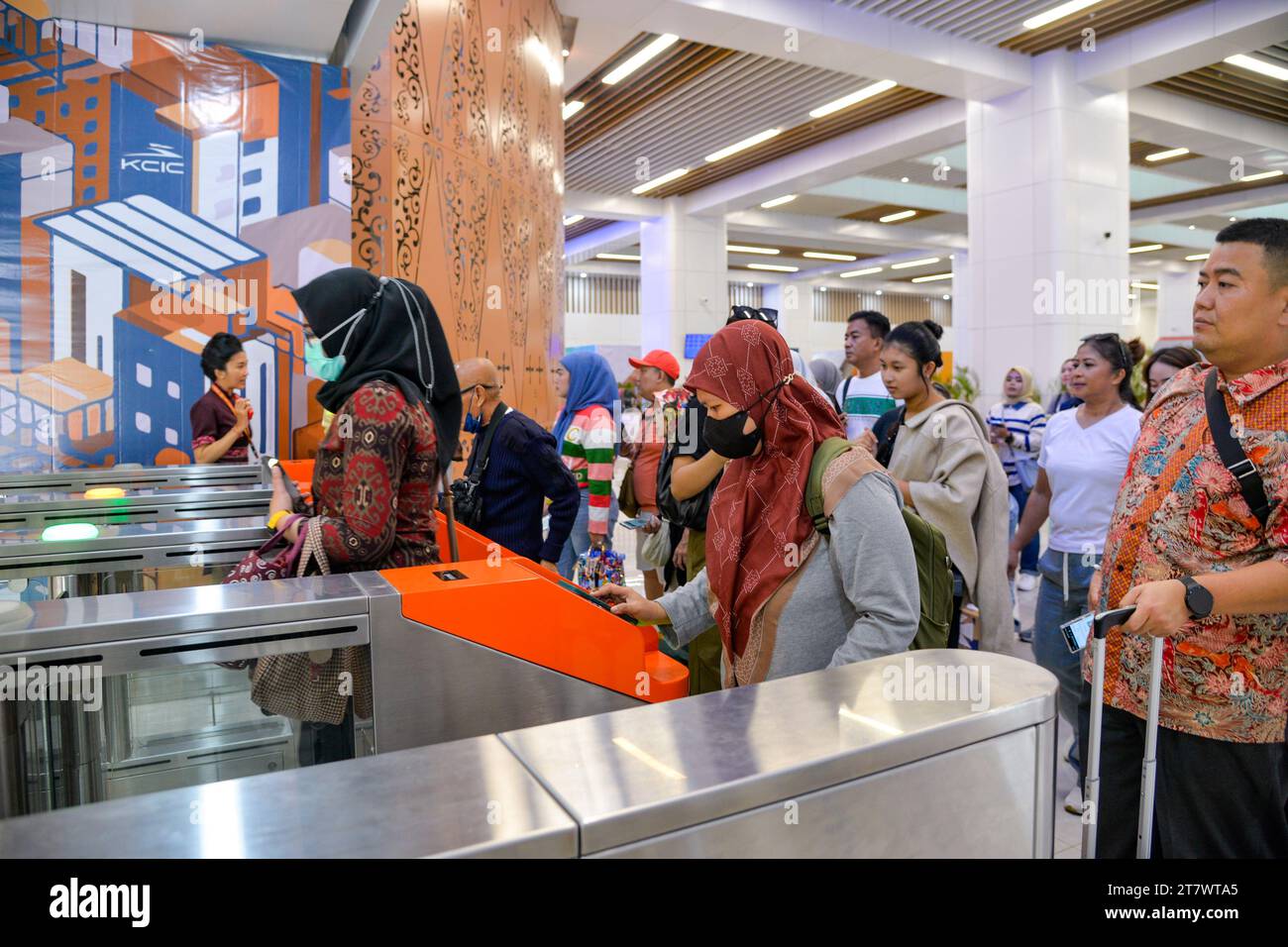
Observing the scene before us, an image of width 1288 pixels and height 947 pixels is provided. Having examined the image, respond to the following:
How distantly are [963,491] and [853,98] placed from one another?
8.58 m

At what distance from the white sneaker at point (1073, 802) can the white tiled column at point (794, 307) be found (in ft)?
68.7

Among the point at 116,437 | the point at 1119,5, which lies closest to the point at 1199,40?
→ the point at 1119,5

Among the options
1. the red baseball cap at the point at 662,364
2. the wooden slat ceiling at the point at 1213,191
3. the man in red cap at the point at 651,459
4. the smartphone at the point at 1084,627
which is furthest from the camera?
the wooden slat ceiling at the point at 1213,191

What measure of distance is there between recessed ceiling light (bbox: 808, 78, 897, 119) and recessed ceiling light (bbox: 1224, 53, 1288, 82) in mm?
3247

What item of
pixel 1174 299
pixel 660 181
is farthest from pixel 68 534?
pixel 1174 299

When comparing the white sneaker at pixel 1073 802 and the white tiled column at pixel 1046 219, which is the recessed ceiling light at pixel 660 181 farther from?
the white sneaker at pixel 1073 802

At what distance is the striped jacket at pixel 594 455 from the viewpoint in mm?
4434

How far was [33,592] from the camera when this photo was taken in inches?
79.8

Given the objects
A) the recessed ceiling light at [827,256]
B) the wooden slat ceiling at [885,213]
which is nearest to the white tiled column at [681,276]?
the wooden slat ceiling at [885,213]

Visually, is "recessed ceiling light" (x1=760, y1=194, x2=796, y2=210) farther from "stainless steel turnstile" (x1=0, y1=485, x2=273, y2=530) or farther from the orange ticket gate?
the orange ticket gate

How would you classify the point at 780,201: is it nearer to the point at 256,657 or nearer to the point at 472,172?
the point at 472,172

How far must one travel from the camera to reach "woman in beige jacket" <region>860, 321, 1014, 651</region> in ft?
9.17

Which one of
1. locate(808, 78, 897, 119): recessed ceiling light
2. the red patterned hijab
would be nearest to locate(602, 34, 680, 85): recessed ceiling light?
locate(808, 78, 897, 119): recessed ceiling light
